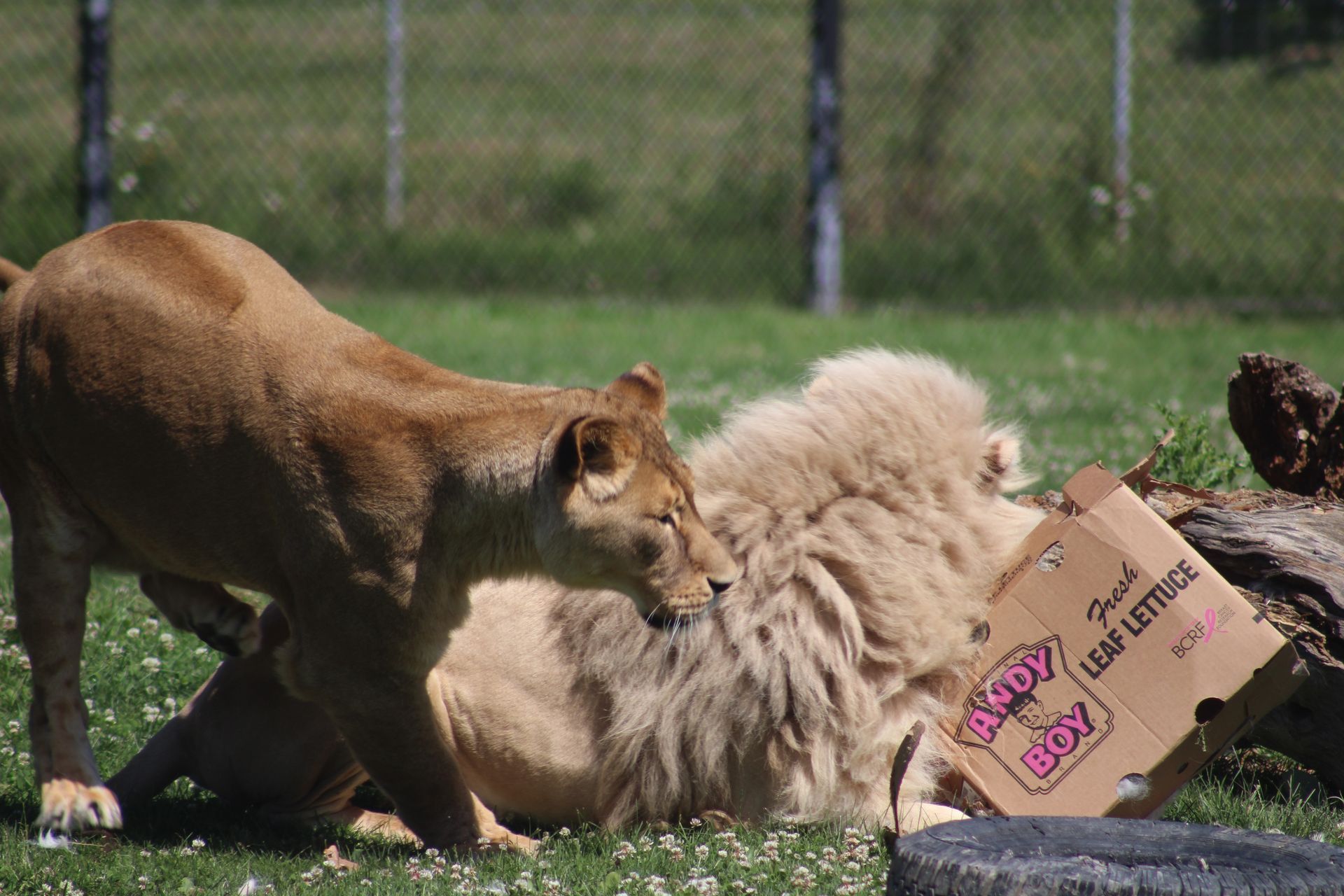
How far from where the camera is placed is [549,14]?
11.8 m

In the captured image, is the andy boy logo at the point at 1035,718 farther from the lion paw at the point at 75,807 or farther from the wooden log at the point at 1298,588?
the lion paw at the point at 75,807

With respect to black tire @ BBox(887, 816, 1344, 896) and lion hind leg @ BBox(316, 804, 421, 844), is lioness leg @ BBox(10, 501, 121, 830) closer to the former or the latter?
lion hind leg @ BBox(316, 804, 421, 844)

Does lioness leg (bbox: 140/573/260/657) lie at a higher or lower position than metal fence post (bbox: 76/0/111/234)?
lower

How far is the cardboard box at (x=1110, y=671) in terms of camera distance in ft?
10.3

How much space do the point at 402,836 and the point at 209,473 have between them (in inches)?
40.5

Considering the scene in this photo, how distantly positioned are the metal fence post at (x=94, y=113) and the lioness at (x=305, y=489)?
722cm

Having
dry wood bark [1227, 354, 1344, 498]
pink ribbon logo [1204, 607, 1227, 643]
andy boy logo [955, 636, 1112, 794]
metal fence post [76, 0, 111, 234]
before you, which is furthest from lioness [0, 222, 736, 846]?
metal fence post [76, 0, 111, 234]

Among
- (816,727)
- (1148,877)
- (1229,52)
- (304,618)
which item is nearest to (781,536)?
(816,727)

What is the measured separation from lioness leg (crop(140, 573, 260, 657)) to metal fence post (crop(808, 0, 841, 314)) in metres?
7.55

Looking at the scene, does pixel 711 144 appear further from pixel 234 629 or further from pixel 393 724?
pixel 393 724

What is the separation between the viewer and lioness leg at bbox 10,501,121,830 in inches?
126

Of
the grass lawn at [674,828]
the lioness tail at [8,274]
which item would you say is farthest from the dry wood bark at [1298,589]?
the lioness tail at [8,274]

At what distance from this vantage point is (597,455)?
9.35ft

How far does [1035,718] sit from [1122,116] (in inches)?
351
